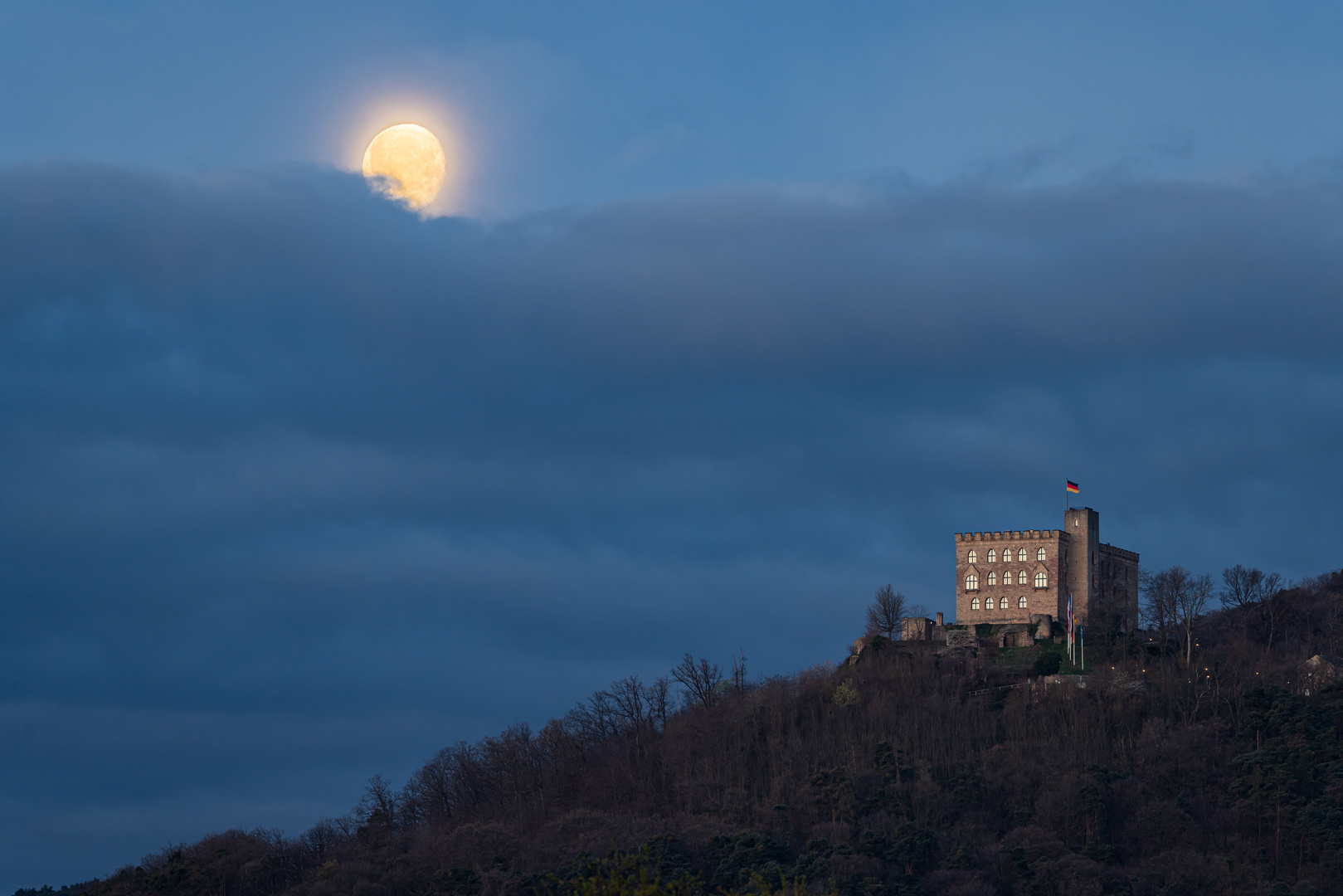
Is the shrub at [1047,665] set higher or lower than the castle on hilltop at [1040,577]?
lower

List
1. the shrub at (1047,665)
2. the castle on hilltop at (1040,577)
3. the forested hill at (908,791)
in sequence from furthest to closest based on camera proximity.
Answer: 1. the castle on hilltop at (1040,577)
2. the shrub at (1047,665)
3. the forested hill at (908,791)

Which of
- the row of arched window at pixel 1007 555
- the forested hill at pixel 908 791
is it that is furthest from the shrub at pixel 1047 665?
the row of arched window at pixel 1007 555

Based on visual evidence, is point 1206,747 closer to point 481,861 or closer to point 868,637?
point 868,637

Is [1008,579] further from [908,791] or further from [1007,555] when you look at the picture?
[908,791]

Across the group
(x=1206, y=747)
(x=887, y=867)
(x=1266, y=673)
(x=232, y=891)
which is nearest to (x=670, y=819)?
(x=887, y=867)

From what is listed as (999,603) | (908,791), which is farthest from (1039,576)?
(908,791)

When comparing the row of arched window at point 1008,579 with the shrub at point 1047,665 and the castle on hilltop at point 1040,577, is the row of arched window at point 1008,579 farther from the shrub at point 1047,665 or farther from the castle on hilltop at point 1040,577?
the shrub at point 1047,665

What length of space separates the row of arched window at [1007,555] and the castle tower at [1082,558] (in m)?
2.71

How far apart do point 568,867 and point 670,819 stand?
1526 centimetres

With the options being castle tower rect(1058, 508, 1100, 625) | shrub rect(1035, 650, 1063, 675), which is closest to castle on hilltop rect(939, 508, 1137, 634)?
castle tower rect(1058, 508, 1100, 625)

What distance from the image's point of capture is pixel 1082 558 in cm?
13662

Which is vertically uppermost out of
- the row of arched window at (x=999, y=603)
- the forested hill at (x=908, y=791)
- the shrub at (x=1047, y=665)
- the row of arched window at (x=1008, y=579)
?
the row of arched window at (x=1008, y=579)

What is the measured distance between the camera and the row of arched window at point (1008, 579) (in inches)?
5335

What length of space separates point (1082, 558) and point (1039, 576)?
4.21m
